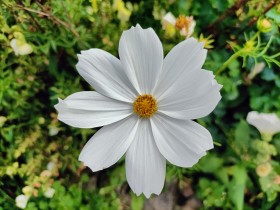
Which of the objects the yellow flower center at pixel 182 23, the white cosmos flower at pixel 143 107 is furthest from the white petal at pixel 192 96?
the yellow flower center at pixel 182 23

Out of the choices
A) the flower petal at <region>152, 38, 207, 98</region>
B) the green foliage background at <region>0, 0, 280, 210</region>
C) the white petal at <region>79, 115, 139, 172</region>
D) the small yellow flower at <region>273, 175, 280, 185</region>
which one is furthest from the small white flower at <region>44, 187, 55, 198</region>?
the small yellow flower at <region>273, 175, 280, 185</region>

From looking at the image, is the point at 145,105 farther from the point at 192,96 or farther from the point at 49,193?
the point at 49,193

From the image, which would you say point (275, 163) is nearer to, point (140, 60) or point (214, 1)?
point (214, 1)

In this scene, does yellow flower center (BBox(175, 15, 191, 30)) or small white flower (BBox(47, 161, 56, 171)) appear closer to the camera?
yellow flower center (BBox(175, 15, 191, 30))

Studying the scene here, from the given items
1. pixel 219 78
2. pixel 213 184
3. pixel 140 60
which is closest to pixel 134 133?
pixel 140 60

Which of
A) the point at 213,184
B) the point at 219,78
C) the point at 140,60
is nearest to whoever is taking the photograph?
the point at 140,60

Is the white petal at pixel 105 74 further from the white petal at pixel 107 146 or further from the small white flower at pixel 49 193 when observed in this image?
the small white flower at pixel 49 193

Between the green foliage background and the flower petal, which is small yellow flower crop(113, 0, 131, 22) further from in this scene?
the flower petal
